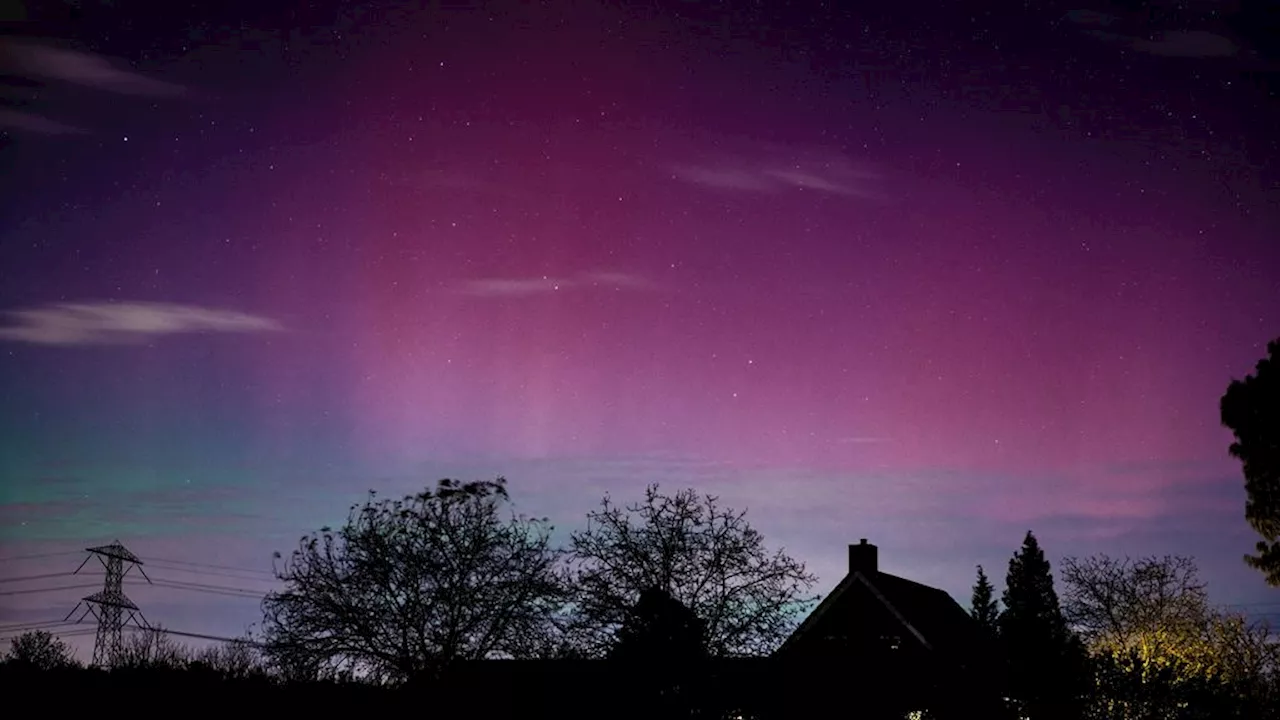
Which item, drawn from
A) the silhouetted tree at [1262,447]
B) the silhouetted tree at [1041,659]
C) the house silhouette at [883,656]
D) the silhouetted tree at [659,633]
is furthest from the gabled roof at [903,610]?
the silhouetted tree at [659,633]

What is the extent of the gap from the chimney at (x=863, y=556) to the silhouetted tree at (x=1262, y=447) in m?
20.3

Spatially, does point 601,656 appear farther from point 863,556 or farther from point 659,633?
point 863,556

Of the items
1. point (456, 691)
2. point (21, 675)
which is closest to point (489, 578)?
point (456, 691)

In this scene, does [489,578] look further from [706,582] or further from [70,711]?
[70,711]

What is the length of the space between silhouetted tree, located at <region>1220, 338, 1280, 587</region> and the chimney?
20.3m

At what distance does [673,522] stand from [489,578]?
11573 millimetres

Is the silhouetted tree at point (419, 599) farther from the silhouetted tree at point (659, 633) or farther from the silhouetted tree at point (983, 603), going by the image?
the silhouetted tree at point (983, 603)

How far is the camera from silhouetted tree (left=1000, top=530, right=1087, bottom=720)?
5566cm

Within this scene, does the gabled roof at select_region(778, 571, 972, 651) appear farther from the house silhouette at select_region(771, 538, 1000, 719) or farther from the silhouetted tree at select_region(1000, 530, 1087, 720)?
the silhouetted tree at select_region(1000, 530, 1087, 720)

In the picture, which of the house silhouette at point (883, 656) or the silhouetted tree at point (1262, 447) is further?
the house silhouette at point (883, 656)

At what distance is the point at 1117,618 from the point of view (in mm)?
70062

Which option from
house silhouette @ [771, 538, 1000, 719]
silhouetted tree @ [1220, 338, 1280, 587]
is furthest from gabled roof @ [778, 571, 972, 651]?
silhouetted tree @ [1220, 338, 1280, 587]

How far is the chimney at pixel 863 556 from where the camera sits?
193 ft

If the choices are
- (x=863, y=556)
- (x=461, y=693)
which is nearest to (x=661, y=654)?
(x=461, y=693)
